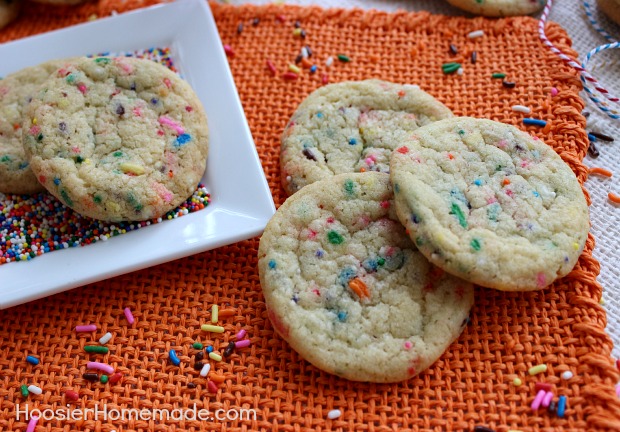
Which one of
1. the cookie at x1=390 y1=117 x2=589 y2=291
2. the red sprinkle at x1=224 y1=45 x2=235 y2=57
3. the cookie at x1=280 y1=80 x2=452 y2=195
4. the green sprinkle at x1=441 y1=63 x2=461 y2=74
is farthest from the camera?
the red sprinkle at x1=224 y1=45 x2=235 y2=57

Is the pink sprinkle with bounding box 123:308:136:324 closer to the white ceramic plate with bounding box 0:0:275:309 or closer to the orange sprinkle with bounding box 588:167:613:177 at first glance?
the white ceramic plate with bounding box 0:0:275:309

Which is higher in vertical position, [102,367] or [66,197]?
[66,197]

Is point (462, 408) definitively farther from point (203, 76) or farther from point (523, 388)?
point (203, 76)

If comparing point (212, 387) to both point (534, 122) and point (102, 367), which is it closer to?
point (102, 367)

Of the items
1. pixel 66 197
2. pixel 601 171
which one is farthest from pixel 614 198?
pixel 66 197

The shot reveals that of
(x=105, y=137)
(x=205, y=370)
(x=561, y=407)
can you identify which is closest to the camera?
(x=561, y=407)

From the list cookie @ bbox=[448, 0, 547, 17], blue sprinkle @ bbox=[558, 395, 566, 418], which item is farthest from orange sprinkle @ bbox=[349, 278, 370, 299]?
cookie @ bbox=[448, 0, 547, 17]

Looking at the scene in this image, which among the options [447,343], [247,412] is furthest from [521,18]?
[247,412]
